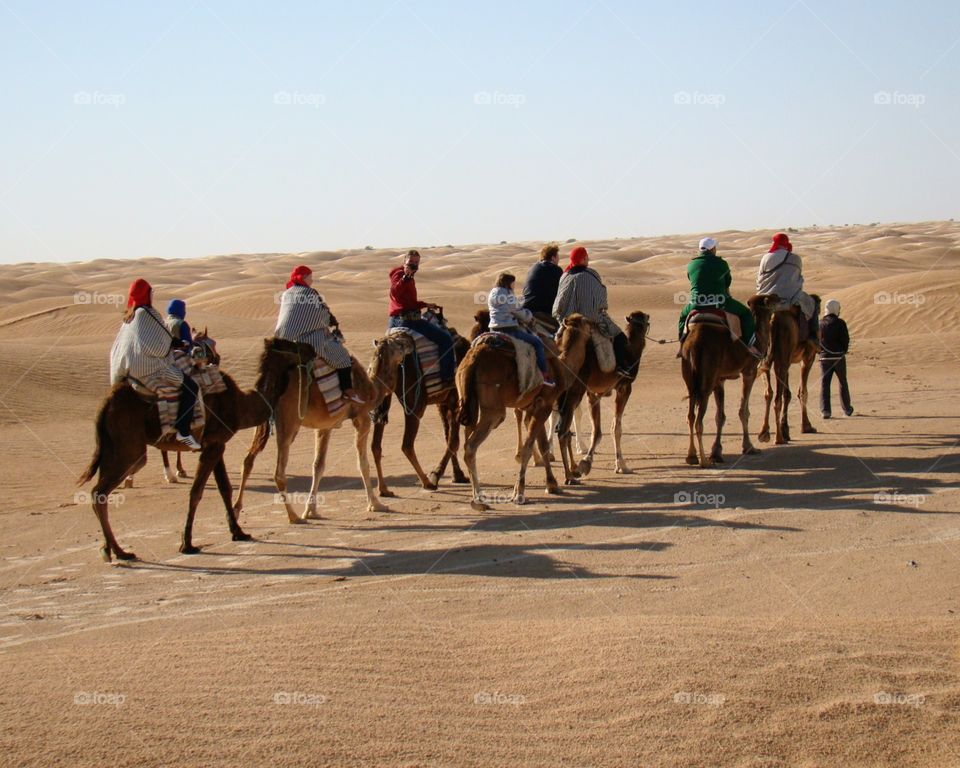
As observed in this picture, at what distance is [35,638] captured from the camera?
8.46 metres

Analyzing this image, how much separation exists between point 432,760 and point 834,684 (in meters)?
2.57

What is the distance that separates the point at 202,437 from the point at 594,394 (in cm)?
585

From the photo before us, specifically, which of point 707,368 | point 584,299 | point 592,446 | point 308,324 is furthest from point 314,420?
point 707,368

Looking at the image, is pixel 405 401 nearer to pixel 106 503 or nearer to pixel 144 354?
pixel 144 354

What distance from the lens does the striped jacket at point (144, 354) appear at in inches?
419

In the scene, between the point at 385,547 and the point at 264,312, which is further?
the point at 264,312

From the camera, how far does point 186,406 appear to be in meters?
10.9

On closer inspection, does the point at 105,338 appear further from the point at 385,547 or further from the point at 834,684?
the point at 834,684

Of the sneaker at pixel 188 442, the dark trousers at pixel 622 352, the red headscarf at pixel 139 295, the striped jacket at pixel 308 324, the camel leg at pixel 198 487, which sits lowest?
the camel leg at pixel 198 487

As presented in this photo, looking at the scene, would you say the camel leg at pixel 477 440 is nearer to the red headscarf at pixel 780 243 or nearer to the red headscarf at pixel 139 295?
the red headscarf at pixel 139 295

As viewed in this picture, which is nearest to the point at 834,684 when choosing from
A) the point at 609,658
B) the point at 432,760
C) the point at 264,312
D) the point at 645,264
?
the point at 609,658

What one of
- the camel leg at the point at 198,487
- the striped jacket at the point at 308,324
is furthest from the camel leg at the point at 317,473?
the camel leg at the point at 198,487

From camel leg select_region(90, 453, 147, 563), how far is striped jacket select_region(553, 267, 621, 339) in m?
6.22

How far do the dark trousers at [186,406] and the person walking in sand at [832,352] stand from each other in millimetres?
12432
